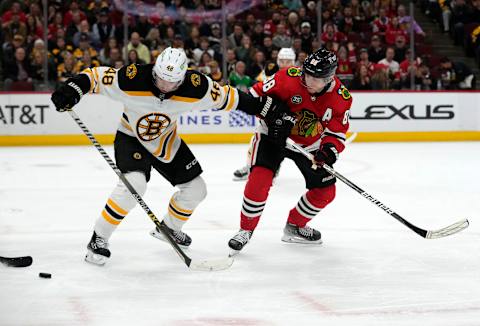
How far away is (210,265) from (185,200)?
504 mm

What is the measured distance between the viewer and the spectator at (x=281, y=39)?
35.2 ft

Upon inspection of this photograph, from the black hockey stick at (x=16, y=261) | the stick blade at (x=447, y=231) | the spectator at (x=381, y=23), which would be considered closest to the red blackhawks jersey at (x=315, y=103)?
the stick blade at (x=447, y=231)

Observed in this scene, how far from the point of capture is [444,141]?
10562 millimetres

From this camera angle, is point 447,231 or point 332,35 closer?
point 447,231

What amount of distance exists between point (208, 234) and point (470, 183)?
2.89m

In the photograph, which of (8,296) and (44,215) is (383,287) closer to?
(8,296)

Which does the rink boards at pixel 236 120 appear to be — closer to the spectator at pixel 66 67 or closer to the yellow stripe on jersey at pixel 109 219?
the spectator at pixel 66 67

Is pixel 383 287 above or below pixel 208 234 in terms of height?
above

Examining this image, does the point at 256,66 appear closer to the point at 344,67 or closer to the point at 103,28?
the point at 344,67

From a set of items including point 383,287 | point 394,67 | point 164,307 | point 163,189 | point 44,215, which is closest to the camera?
point 164,307

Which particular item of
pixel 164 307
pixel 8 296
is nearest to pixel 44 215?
pixel 8 296

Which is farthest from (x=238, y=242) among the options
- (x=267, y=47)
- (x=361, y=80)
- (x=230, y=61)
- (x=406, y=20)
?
(x=406, y=20)

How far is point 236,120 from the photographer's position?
10336 millimetres

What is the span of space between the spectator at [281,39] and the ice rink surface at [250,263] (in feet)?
13.2
